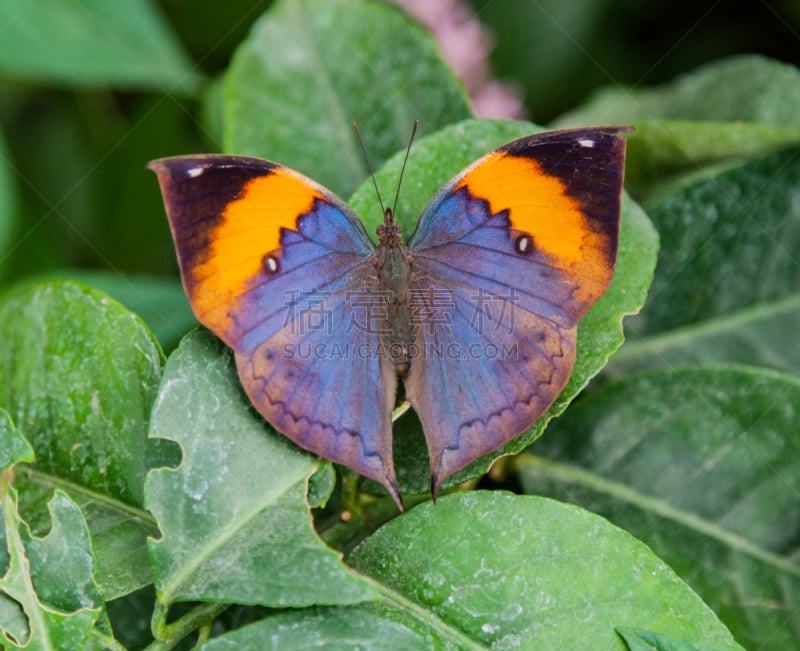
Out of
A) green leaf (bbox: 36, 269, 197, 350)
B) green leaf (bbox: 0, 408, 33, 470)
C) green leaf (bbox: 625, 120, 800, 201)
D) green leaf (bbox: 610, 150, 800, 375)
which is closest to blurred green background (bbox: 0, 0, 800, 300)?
green leaf (bbox: 36, 269, 197, 350)

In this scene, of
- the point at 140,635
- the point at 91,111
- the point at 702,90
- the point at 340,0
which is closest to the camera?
the point at 140,635

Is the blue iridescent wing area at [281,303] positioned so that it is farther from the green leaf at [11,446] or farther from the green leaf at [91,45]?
the green leaf at [91,45]

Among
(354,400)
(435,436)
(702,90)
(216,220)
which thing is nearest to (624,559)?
(435,436)

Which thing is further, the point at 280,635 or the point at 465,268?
the point at 465,268

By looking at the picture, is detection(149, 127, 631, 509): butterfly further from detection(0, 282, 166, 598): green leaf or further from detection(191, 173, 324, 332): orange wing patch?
detection(0, 282, 166, 598): green leaf

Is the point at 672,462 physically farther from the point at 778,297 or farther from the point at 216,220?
the point at 216,220

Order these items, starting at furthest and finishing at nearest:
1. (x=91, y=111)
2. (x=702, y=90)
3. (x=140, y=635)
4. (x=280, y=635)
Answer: (x=91, y=111) < (x=702, y=90) < (x=140, y=635) < (x=280, y=635)
